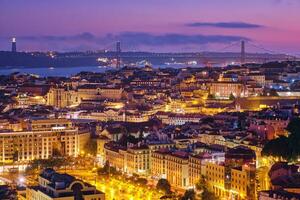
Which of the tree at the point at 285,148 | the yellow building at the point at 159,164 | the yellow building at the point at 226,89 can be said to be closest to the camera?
the tree at the point at 285,148

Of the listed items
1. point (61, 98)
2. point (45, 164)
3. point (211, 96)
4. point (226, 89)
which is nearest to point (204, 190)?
point (45, 164)

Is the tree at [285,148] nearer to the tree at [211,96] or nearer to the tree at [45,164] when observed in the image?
the tree at [45,164]

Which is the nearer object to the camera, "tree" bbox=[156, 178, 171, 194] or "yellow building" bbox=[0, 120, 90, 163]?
"tree" bbox=[156, 178, 171, 194]

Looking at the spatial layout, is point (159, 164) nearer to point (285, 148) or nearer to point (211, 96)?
point (285, 148)

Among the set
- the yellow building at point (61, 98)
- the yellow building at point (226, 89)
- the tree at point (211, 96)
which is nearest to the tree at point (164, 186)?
the yellow building at point (226, 89)

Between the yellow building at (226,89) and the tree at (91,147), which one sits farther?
the yellow building at (226,89)

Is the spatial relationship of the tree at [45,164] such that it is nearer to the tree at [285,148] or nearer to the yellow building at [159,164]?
the yellow building at [159,164]

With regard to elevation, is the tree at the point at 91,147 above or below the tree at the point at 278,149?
below

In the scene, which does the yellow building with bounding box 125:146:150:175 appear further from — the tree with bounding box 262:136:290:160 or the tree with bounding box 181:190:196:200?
the tree with bounding box 181:190:196:200

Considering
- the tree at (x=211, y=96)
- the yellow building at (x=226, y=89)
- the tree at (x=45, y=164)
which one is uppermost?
the yellow building at (x=226, y=89)

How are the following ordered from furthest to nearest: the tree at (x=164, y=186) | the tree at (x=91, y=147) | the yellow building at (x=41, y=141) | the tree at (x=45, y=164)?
the tree at (x=91, y=147) < the yellow building at (x=41, y=141) < the tree at (x=45, y=164) < the tree at (x=164, y=186)

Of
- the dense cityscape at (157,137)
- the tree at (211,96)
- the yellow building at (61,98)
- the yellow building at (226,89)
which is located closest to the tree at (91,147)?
the dense cityscape at (157,137)

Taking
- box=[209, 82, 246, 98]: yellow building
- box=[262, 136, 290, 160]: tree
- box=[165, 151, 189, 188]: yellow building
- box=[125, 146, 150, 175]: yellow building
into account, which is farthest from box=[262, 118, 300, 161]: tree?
box=[209, 82, 246, 98]: yellow building
